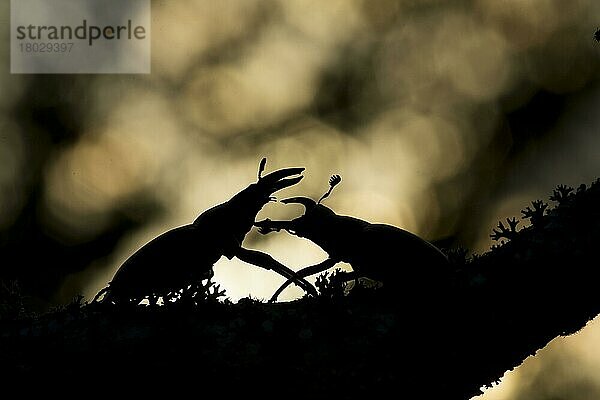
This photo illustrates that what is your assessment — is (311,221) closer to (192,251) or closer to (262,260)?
(262,260)

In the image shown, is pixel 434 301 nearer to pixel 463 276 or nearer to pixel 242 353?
pixel 463 276

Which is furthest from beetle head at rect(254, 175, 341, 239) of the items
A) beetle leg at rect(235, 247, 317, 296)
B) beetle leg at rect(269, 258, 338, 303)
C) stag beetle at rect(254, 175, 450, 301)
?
beetle leg at rect(235, 247, 317, 296)

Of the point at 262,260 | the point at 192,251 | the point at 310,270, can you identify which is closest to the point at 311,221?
the point at 310,270

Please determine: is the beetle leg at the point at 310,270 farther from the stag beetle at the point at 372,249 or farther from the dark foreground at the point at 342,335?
the dark foreground at the point at 342,335

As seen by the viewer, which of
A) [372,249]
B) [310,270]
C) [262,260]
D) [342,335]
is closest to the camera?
[342,335]

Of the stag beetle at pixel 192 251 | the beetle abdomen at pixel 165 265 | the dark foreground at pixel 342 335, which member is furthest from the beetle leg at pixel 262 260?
the dark foreground at pixel 342 335

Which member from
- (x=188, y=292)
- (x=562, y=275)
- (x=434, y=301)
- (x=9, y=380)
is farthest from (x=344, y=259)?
(x=9, y=380)
